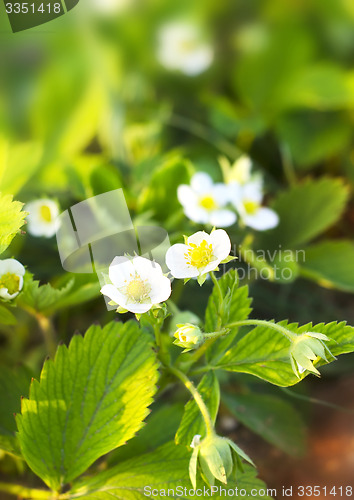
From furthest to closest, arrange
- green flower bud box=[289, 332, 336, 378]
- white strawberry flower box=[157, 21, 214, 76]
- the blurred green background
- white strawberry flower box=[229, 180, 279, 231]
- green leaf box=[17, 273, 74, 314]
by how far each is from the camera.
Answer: white strawberry flower box=[157, 21, 214, 76] < the blurred green background < white strawberry flower box=[229, 180, 279, 231] < green leaf box=[17, 273, 74, 314] < green flower bud box=[289, 332, 336, 378]

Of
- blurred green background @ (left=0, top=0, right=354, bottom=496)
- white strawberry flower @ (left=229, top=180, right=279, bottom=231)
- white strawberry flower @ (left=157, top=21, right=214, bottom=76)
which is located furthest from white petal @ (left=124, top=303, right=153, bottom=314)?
white strawberry flower @ (left=157, top=21, right=214, bottom=76)

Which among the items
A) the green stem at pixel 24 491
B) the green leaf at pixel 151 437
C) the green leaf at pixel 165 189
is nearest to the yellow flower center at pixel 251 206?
the green leaf at pixel 165 189

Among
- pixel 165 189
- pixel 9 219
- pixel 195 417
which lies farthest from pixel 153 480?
pixel 165 189

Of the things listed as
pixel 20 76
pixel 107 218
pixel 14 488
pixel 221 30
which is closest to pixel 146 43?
pixel 221 30

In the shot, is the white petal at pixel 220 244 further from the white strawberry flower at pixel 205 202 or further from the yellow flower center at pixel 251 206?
the yellow flower center at pixel 251 206

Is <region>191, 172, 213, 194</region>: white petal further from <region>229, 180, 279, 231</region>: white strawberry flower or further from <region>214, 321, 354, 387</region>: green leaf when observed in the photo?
<region>214, 321, 354, 387</region>: green leaf

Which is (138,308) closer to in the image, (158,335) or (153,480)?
(158,335)
